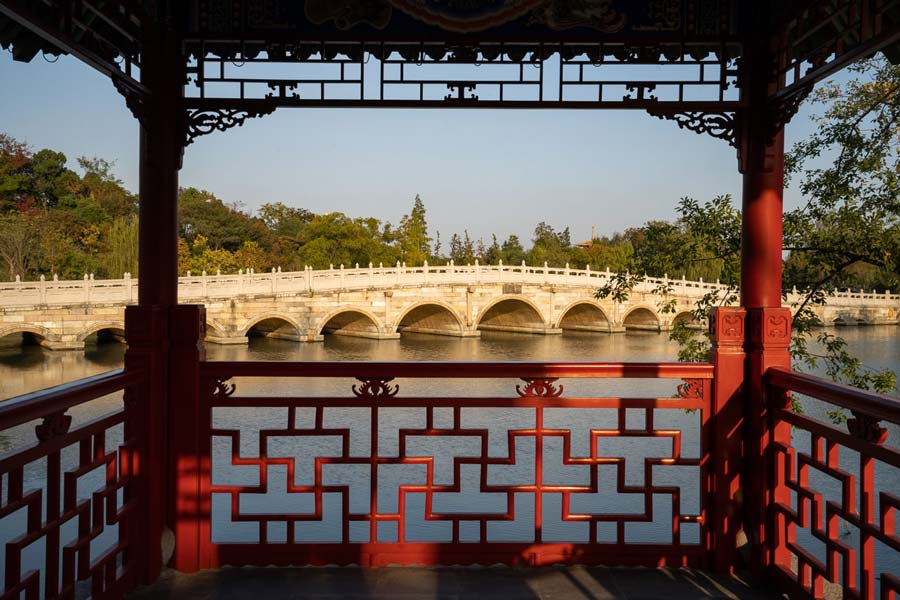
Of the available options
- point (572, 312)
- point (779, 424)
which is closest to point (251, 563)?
point (779, 424)

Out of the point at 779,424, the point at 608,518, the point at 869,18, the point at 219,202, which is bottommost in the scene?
the point at 608,518

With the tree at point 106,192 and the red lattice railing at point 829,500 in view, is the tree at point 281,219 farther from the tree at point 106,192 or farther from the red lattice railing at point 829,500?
the red lattice railing at point 829,500

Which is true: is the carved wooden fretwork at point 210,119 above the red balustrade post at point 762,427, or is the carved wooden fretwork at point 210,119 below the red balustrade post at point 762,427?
above

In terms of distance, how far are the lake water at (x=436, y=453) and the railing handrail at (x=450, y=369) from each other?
4.18 feet

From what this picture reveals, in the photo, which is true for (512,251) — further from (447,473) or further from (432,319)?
(447,473)

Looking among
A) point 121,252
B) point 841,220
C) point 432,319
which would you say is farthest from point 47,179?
point 841,220

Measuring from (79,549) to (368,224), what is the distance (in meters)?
25.9

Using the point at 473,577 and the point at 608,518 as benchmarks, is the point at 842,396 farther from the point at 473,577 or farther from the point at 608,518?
the point at 473,577

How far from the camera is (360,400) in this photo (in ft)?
7.52

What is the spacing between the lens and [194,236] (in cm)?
2628

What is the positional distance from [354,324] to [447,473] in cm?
1496

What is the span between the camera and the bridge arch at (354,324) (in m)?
19.9

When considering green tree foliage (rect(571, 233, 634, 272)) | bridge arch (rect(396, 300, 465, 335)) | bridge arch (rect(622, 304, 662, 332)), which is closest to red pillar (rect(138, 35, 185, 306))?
bridge arch (rect(396, 300, 465, 335))

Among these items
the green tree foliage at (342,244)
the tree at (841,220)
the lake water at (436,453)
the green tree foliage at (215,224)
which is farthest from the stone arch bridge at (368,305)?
the tree at (841,220)
